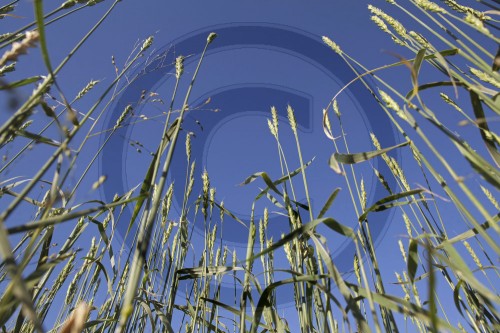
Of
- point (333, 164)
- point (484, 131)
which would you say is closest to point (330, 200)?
point (333, 164)

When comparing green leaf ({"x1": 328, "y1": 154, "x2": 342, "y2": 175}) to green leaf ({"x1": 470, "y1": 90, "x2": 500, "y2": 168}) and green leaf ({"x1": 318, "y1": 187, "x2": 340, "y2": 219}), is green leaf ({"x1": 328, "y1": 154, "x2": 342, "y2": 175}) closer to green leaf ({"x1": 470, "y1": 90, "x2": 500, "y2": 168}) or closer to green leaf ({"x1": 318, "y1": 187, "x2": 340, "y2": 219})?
green leaf ({"x1": 318, "y1": 187, "x2": 340, "y2": 219})

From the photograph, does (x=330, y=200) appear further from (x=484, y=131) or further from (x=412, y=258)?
(x=484, y=131)

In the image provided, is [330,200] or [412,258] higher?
[330,200]

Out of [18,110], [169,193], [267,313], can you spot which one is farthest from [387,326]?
[169,193]

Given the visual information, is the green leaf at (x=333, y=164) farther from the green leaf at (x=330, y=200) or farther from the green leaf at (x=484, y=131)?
the green leaf at (x=484, y=131)

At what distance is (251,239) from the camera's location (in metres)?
0.87

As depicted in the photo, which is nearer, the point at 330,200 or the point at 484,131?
the point at 484,131

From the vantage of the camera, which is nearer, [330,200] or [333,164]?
[333,164]

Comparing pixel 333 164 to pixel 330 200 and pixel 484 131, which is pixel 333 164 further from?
pixel 484 131

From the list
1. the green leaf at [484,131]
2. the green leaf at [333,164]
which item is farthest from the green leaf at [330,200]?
the green leaf at [484,131]

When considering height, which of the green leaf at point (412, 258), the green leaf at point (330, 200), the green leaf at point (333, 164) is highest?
the green leaf at point (330, 200)

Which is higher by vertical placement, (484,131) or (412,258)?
(484,131)

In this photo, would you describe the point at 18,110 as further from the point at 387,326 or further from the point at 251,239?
the point at 387,326

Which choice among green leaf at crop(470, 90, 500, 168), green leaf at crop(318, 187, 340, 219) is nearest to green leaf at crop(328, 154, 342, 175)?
green leaf at crop(318, 187, 340, 219)
